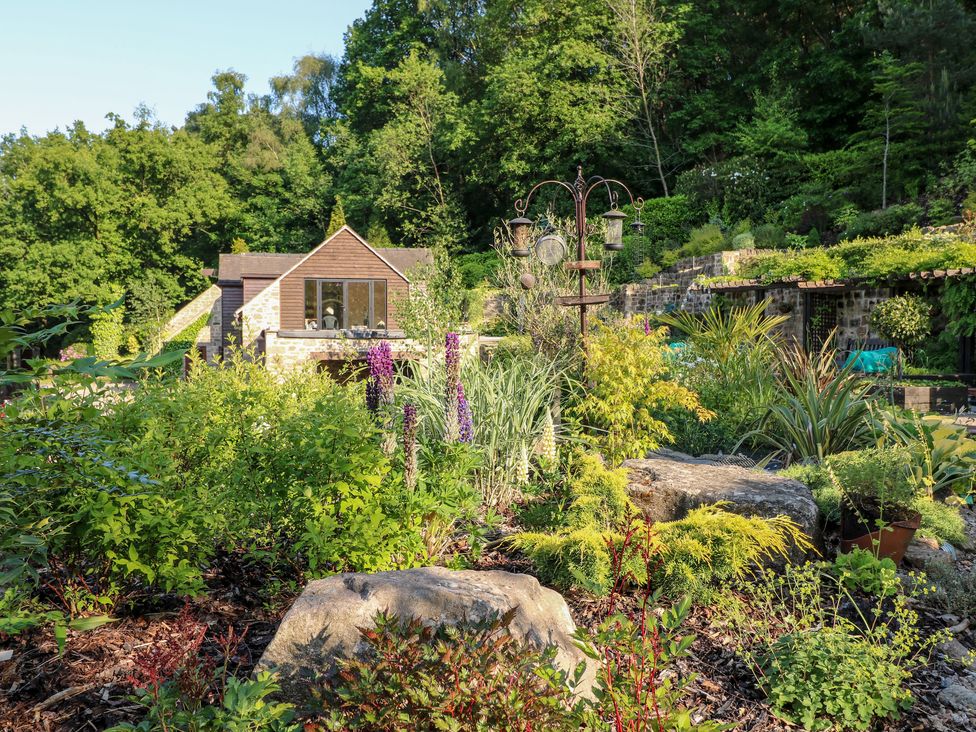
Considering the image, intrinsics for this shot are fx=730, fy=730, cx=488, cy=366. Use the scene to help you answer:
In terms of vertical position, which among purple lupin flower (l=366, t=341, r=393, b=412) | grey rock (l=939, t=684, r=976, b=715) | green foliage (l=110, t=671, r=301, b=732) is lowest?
grey rock (l=939, t=684, r=976, b=715)

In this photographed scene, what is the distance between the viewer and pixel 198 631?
2.22 m

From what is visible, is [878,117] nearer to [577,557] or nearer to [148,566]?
[577,557]

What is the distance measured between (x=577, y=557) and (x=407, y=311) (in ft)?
52.1

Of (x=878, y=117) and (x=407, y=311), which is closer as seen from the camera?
(x=407, y=311)

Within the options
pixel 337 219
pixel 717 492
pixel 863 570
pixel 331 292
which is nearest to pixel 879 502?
pixel 863 570

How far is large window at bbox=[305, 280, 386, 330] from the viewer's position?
22359mm

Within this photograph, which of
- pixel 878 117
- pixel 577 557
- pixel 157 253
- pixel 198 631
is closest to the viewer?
pixel 198 631

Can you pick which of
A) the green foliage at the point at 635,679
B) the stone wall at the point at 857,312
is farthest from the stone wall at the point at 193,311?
the green foliage at the point at 635,679

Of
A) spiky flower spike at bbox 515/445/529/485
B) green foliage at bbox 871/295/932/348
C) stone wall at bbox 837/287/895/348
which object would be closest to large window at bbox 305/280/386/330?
stone wall at bbox 837/287/895/348

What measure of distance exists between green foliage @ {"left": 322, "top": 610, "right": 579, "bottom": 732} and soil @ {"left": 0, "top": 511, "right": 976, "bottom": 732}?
1.48 ft

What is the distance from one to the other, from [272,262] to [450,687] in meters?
25.0

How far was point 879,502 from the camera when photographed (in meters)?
4.11

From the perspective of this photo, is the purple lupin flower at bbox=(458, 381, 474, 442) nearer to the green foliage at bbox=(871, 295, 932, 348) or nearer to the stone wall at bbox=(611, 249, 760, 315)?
the green foliage at bbox=(871, 295, 932, 348)

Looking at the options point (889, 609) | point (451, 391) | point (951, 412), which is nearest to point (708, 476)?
point (889, 609)
